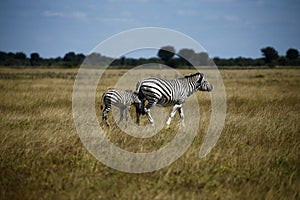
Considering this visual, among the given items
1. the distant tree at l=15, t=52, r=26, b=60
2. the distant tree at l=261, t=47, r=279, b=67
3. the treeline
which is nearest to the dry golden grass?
the treeline

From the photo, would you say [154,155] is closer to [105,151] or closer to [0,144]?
[105,151]

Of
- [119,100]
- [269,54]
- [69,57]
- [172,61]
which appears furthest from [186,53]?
[69,57]

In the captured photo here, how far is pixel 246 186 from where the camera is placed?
5.64 meters

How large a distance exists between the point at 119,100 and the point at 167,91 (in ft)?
4.39

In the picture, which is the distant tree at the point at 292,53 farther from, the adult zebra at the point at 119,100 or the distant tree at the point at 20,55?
the adult zebra at the point at 119,100

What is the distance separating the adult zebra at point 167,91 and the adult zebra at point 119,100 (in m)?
0.22

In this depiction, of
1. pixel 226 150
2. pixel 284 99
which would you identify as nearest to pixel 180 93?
pixel 226 150

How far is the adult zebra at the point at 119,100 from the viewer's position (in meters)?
10.0

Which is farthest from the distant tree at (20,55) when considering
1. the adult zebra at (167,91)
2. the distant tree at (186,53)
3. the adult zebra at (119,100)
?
the adult zebra at (167,91)

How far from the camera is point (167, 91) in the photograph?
32.0 feet

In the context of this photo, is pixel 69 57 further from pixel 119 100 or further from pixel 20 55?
pixel 119 100

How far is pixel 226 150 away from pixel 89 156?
273 cm

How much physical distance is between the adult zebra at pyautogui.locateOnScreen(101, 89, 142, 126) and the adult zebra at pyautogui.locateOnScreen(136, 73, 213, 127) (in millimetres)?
222

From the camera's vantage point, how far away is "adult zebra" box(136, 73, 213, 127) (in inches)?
384
